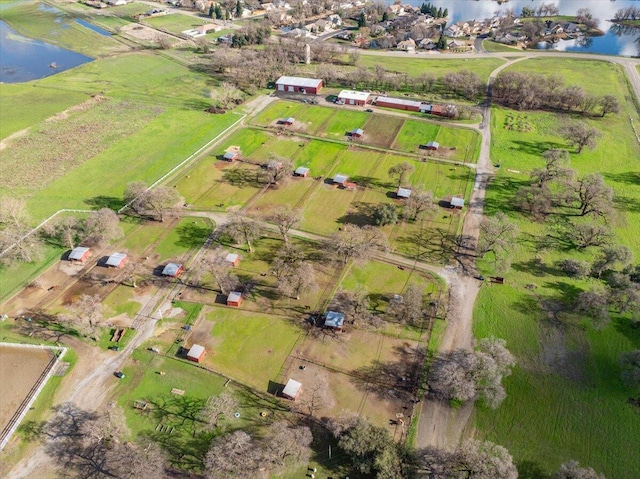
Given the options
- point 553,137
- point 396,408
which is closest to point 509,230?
point 396,408

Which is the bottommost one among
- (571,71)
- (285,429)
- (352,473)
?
(352,473)

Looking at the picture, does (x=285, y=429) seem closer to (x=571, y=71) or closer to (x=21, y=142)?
(x=21, y=142)

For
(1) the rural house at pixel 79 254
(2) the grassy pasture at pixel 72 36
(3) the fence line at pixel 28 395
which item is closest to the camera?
(3) the fence line at pixel 28 395

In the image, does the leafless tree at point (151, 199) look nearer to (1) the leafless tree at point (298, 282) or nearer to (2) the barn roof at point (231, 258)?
(2) the barn roof at point (231, 258)

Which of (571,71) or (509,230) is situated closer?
(509,230)

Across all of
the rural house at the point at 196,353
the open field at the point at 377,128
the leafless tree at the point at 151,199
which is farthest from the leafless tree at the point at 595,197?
the leafless tree at the point at 151,199

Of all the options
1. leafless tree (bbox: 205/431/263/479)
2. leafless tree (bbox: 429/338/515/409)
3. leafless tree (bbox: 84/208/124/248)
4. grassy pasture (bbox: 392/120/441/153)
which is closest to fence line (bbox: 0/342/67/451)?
leafless tree (bbox: 84/208/124/248)

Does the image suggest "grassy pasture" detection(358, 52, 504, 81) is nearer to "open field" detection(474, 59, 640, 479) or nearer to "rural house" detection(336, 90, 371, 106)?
"rural house" detection(336, 90, 371, 106)

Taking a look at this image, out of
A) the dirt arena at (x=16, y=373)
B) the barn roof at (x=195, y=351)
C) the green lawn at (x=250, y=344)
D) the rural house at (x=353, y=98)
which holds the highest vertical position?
the rural house at (x=353, y=98)
